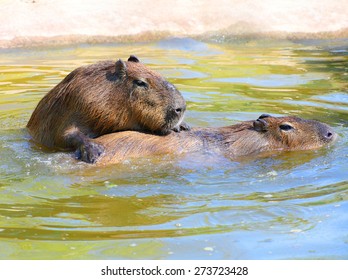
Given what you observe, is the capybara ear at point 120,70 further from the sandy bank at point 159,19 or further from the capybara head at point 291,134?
the sandy bank at point 159,19

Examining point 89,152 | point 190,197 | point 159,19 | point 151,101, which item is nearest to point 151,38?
point 159,19

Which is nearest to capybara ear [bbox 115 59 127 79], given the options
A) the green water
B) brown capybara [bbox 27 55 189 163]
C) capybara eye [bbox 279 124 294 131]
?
brown capybara [bbox 27 55 189 163]

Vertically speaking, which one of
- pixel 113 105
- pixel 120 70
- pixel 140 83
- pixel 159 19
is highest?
pixel 159 19

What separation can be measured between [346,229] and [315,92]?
5.57 metres

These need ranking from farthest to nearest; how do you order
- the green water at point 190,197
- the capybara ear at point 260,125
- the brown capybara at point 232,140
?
the capybara ear at point 260,125 → the brown capybara at point 232,140 → the green water at point 190,197

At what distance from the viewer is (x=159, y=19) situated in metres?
15.1

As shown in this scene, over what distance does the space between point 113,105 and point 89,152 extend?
74 centimetres

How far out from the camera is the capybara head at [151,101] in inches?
290

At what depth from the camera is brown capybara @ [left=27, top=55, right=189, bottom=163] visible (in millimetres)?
7340

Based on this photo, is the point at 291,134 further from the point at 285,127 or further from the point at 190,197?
the point at 190,197

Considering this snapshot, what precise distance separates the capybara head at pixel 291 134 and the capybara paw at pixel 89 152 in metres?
1.82

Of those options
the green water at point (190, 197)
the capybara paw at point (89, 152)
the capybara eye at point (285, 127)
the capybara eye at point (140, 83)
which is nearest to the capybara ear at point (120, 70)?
the capybara eye at point (140, 83)

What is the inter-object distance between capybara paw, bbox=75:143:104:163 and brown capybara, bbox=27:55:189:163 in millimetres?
348

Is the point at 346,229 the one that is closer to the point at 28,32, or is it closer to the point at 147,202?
the point at 147,202
